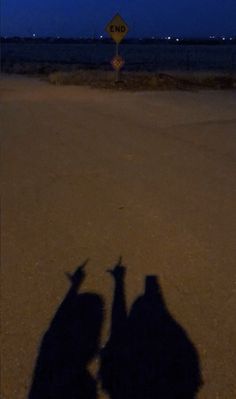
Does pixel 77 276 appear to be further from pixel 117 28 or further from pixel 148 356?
pixel 117 28

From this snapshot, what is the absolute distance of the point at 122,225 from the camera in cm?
827

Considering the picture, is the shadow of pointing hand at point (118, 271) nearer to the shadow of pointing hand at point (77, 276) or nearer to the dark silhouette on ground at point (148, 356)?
the shadow of pointing hand at point (77, 276)

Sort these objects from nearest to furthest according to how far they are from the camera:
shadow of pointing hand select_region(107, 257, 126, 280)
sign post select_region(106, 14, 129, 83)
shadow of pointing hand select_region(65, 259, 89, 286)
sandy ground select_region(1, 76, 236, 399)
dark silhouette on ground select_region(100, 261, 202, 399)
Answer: dark silhouette on ground select_region(100, 261, 202, 399) < sandy ground select_region(1, 76, 236, 399) < shadow of pointing hand select_region(65, 259, 89, 286) < shadow of pointing hand select_region(107, 257, 126, 280) < sign post select_region(106, 14, 129, 83)

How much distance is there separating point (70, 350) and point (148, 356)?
60cm

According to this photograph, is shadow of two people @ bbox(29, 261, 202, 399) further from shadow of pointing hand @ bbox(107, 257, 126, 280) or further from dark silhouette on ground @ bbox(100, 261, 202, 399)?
shadow of pointing hand @ bbox(107, 257, 126, 280)

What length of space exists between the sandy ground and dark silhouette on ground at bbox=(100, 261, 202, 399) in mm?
107

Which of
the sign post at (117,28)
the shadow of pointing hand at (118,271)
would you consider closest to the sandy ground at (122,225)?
the shadow of pointing hand at (118,271)

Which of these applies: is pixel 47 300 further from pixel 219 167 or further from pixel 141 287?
pixel 219 167

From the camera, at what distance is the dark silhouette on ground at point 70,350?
177 inches

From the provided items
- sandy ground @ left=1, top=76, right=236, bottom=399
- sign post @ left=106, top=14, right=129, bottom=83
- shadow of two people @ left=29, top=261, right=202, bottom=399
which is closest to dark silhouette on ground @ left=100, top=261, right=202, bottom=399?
shadow of two people @ left=29, top=261, right=202, bottom=399

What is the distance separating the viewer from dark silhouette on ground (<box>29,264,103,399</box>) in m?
4.50

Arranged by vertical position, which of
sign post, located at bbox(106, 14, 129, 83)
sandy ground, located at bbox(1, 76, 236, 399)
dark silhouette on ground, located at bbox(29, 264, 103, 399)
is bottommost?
sandy ground, located at bbox(1, 76, 236, 399)

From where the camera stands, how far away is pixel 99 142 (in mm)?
14688

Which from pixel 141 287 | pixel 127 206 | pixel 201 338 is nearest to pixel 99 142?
pixel 127 206
